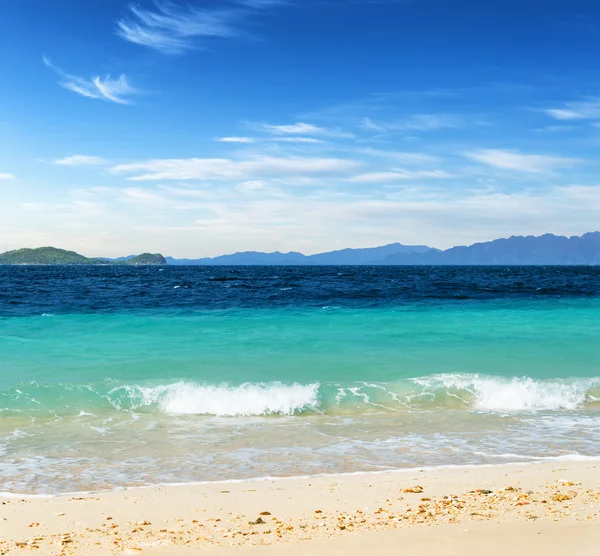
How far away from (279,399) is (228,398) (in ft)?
4.12

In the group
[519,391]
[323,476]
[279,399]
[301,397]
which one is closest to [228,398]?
[279,399]

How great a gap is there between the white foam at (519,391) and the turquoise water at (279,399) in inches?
2.1

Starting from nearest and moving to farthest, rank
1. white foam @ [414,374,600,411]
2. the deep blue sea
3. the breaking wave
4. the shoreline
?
the shoreline
the deep blue sea
the breaking wave
white foam @ [414,374,600,411]

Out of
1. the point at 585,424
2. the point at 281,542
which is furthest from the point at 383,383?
the point at 281,542

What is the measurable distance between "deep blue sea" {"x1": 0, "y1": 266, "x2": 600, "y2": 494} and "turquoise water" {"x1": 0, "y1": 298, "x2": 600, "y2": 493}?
0.05 metres

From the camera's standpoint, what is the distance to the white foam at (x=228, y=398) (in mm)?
13227

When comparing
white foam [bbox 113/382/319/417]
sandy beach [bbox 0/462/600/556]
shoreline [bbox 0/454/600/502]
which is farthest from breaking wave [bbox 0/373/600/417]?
sandy beach [bbox 0/462/600/556]

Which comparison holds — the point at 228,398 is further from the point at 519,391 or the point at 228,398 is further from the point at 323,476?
the point at 519,391

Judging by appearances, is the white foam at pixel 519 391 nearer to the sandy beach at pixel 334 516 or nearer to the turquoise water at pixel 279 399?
the turquoise water at pixel 279 399

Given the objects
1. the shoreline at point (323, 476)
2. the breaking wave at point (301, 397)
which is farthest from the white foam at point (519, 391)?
the shoreline at point (323, 476)

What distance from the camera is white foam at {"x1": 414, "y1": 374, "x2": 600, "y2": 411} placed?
45.5 ft

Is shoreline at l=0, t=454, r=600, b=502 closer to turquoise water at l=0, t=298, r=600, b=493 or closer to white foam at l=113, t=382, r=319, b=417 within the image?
turquoise water at l=0, t=298, r=600, b=493

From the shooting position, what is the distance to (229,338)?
73.6 ft

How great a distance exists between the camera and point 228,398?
13.7m
